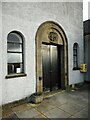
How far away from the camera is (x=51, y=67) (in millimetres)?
6527

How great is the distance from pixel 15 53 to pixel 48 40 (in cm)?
199

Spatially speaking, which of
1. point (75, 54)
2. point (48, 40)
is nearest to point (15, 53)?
point (48, 40)

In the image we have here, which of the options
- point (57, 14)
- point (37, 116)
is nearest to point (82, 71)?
point (57, 14)

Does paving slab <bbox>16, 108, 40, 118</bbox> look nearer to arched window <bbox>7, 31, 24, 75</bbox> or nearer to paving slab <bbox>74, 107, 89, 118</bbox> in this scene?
paving slab <bbox>74, 107, 89, 118</bbox>

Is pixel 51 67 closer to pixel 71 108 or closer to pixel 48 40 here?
pixel 48 40

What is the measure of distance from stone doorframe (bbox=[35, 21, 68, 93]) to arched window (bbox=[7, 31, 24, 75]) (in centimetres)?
77

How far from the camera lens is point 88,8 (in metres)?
9.81

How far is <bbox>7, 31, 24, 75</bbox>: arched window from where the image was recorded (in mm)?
4680

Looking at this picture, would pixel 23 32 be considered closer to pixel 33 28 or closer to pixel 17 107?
pixel 33 28

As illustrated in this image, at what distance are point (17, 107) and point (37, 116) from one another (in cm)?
108

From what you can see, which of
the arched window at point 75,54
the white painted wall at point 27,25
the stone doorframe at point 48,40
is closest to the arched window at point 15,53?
the white painted wall at point 27,25

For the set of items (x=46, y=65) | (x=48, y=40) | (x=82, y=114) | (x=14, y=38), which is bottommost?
(x=82, y=114)

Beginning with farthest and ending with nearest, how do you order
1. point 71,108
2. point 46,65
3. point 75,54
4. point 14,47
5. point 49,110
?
point 75,54
point 46,65
point 14,47
point 71,108
point 49,110

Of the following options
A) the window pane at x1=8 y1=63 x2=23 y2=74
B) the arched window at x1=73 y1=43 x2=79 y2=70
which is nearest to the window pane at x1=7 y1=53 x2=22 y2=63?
the window pane at x1=8 y1=63 x2=23 y2=74
